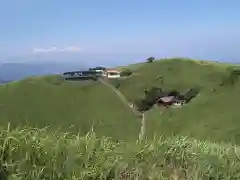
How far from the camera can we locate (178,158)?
5402 mm

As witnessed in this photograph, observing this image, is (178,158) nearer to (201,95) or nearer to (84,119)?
(84,119)

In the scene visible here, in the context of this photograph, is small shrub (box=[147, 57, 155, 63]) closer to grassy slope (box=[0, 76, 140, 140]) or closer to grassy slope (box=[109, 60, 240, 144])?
grassy slope (box=[109, 60, 240, 144])

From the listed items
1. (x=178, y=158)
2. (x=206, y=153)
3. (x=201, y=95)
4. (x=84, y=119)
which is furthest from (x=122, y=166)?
(x=201, y=95)

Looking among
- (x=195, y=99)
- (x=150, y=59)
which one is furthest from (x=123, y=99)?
(x=150, y=59)

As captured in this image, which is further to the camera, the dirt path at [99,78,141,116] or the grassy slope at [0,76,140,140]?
the dirt path at [99,78,141,116]

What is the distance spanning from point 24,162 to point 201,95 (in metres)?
78.0

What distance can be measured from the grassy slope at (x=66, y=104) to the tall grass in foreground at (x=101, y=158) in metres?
60.5

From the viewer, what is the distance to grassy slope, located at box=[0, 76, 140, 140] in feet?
234

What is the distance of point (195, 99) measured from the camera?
8000 cm

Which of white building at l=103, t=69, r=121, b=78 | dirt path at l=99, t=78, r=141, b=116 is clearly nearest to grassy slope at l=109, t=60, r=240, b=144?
dirt path at l=99, t=78, r=141, b=116

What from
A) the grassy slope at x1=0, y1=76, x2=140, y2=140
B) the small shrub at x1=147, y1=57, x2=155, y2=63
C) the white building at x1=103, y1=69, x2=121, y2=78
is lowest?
the grassy slope at x1=0, y1=76, x2=140, y2=140

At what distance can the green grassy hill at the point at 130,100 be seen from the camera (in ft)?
226

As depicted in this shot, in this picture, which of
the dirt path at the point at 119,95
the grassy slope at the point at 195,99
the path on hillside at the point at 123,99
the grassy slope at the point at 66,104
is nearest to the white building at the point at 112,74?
the path on hillside at the point at 123,99

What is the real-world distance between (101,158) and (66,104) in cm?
7459
